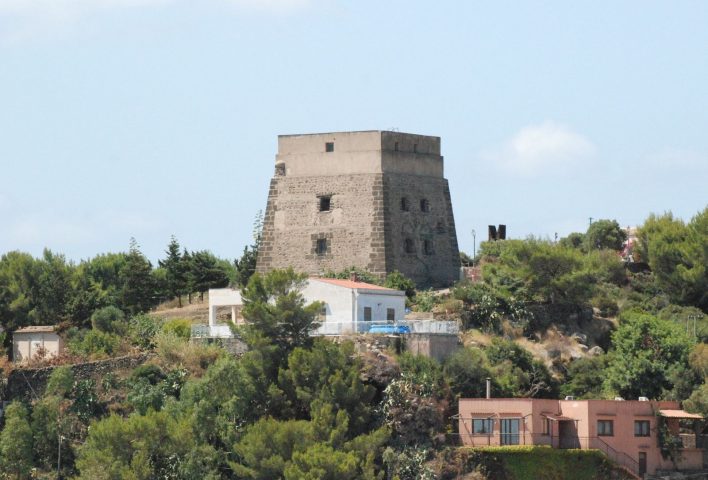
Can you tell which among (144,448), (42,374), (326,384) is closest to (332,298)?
(326,384)

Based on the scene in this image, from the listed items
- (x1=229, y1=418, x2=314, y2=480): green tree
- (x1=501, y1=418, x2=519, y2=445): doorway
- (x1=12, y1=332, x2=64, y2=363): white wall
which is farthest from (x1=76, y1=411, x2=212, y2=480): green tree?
(x1=12, y1=332, x2=64, y2=363): white wall

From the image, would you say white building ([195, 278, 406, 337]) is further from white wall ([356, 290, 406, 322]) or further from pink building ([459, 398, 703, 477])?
pink building ([459, 398, 703, 477])

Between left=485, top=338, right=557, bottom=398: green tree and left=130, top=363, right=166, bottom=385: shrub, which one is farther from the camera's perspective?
left=130, top=363, right=166, bottom=385: shrub

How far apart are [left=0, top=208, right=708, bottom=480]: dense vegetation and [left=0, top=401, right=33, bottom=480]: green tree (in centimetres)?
7

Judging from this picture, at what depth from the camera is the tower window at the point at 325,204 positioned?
80.8 meters

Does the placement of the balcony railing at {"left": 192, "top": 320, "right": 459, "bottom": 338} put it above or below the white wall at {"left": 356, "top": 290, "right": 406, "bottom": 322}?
below

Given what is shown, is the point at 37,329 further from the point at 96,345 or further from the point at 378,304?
the point at 378,304

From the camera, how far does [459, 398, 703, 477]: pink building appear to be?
67625mm

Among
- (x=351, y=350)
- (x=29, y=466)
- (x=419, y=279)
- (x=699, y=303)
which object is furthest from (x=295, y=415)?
(x=699, y=303)

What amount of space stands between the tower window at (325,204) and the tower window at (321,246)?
110 cm

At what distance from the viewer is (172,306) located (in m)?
85.1

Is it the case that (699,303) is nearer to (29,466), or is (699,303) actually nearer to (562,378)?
(562,378)

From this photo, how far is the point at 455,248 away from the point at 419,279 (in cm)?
264

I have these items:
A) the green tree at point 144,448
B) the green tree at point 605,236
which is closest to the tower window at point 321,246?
the green tree at point 144,448
